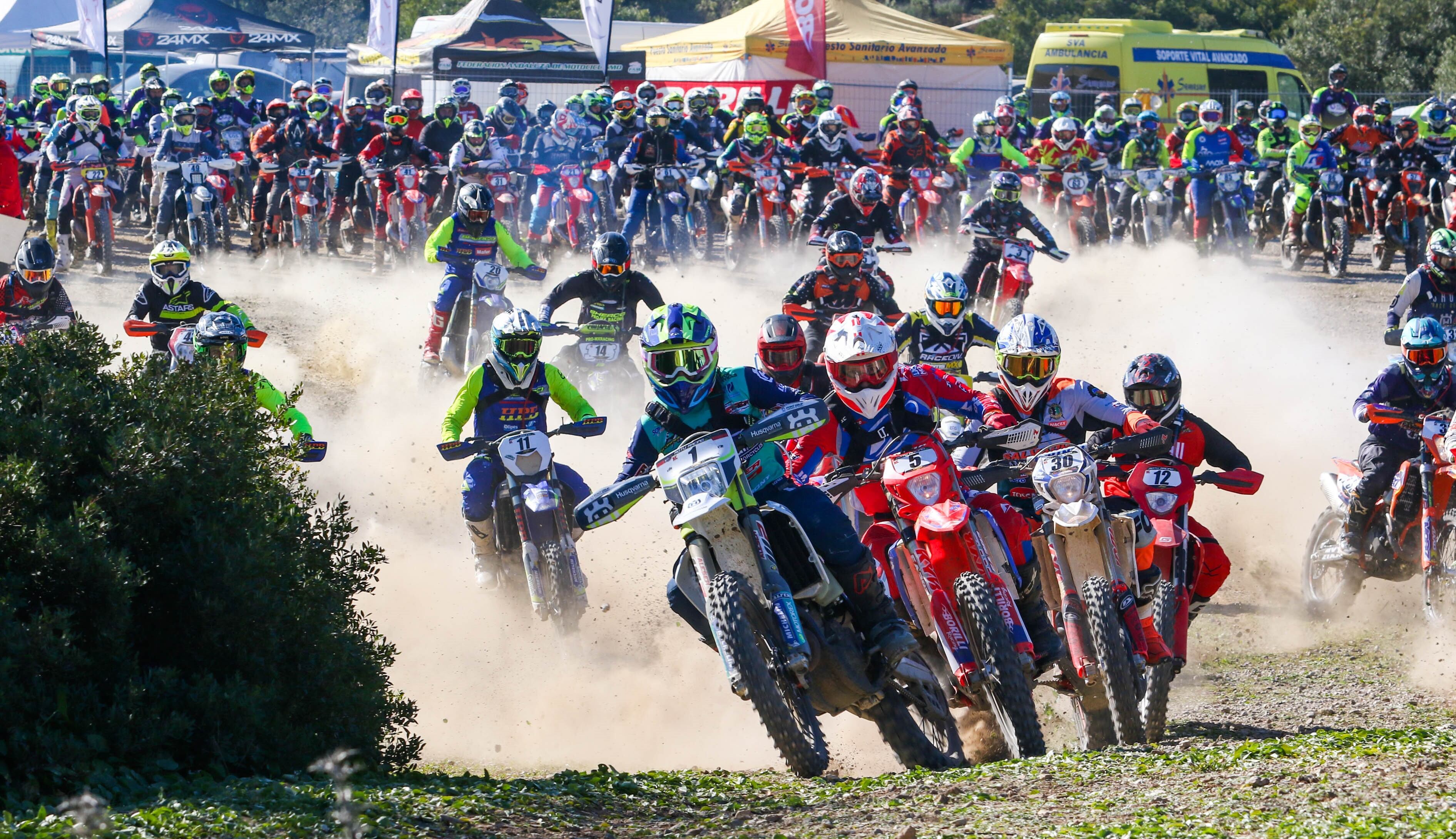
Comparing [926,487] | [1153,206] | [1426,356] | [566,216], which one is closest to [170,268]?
[926,487]

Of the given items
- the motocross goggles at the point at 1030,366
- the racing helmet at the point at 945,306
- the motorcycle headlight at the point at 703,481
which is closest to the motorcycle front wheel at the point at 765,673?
the motorcycle headlight at the point at 703,481

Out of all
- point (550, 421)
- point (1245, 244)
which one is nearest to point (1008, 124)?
point (1245, 244)

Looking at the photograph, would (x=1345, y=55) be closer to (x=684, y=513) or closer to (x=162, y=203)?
(x=162, y=203)

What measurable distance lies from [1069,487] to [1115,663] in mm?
770

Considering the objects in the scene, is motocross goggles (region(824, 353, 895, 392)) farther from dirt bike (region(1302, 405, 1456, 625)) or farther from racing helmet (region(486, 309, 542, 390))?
dirt bike (region(1302, 405, 1456, 625))

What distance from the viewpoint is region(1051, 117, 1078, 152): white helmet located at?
23.4 m

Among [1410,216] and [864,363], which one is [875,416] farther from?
[1410,216]

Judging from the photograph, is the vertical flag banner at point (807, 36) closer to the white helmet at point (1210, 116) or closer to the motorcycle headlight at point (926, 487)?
the white helmet at point (1210, 116)

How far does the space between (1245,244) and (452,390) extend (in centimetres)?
1222

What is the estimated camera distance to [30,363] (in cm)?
596

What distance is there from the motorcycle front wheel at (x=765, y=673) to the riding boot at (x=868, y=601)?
454 millimetres

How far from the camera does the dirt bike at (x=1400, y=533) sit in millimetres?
8938

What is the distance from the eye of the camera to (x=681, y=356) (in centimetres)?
688

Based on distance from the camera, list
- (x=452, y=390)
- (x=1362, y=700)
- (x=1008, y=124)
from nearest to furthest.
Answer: (x=1362, y=700)
(x=452, y=390)
(x=1008, y=124)
